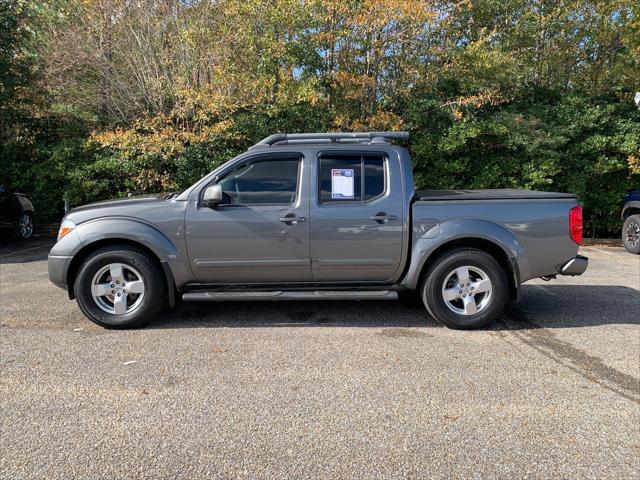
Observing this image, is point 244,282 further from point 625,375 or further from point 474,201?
point 625,375

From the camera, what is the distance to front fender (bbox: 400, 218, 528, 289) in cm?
461

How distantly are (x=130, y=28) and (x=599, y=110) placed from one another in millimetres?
11260

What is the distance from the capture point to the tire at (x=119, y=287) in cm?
459

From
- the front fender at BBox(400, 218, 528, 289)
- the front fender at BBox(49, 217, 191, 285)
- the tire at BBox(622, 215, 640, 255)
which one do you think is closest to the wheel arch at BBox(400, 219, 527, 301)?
the front fender at BBox(400, 218, 528, 289)

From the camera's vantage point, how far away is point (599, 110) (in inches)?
417

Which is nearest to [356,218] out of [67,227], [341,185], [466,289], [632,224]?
[341,185]

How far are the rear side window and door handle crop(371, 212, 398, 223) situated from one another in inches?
8.6

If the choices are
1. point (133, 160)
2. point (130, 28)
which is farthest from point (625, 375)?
point (130, 28)

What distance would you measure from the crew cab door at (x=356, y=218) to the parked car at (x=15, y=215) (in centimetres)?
824

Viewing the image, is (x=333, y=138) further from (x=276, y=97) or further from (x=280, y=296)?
(x=276, y=97)

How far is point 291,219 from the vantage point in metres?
4.64

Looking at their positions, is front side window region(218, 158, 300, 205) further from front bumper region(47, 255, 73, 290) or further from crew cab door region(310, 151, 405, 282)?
front bumper region(47, 255, 73, 290)

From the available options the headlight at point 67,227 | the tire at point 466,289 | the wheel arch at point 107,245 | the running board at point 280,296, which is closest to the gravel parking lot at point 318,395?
the tire at point 466,289

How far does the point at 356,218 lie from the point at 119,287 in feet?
8.19
